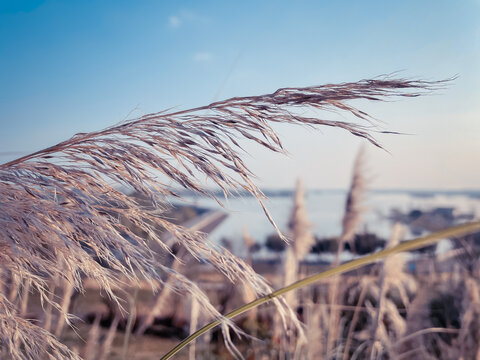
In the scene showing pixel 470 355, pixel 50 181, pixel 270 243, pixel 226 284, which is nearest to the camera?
pixel 50 181

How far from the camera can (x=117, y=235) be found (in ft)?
2.16

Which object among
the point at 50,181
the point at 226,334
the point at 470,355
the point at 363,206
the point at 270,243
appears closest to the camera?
the point at 226,334

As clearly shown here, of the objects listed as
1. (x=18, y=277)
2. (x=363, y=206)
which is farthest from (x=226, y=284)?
(x=18, y=277)

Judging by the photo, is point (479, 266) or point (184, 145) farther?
point (479, 266)

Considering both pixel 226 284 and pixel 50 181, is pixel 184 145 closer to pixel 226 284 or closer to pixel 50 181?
pixel 50 181

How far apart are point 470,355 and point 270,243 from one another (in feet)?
13.1

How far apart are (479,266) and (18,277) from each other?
177 cm

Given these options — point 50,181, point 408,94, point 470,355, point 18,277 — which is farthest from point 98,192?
point 470,355

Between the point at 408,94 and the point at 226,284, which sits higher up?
the point at 408,94

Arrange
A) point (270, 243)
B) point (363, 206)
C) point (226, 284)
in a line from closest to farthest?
point (363, 206), point (226, 284), point (270, 243)

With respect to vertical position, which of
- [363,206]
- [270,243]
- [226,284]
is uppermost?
[363,206]

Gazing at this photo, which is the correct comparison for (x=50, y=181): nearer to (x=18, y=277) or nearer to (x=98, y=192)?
(x=98, y=192)

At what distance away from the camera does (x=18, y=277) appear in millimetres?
789

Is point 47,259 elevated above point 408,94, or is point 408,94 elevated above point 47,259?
point 408,94
